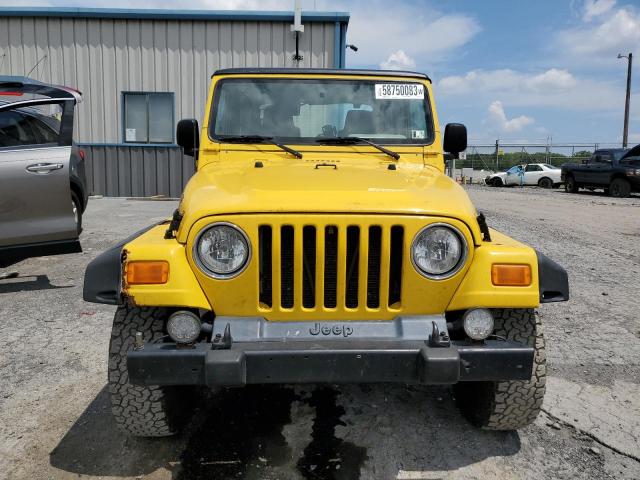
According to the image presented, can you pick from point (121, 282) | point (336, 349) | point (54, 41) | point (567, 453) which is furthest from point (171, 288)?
point (54, 41)

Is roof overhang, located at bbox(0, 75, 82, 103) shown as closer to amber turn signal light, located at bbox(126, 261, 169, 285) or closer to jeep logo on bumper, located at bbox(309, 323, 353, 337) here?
amber turn signal light, located at bbox(126, 261, 169, 285)

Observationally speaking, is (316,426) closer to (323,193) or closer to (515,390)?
(515,390)

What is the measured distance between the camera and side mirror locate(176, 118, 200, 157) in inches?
148

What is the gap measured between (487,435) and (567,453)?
373mm

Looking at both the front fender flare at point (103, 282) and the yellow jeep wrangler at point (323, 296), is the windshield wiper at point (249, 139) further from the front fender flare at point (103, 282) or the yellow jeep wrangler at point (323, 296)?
the front fender flare at point (103, 282)

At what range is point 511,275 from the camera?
2.30 meters

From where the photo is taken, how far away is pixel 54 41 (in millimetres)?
12656

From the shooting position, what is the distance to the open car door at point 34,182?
195 inches

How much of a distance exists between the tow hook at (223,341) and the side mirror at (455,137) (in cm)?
229

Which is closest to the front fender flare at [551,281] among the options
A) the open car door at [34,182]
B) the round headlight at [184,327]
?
the round headlight at [184,327]

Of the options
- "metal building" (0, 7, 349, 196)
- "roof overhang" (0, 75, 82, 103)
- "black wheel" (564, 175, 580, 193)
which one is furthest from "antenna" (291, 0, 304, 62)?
"black wheel" (564, 175, 580, 193)

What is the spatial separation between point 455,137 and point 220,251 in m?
2.19

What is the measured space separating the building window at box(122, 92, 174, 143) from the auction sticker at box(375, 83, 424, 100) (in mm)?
10119

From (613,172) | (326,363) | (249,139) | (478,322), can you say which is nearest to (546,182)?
(613,172)
